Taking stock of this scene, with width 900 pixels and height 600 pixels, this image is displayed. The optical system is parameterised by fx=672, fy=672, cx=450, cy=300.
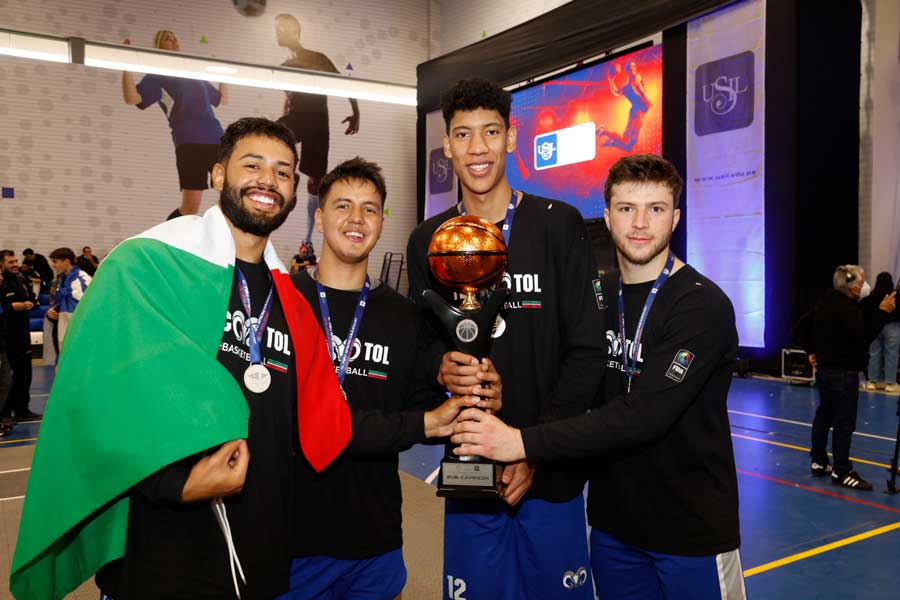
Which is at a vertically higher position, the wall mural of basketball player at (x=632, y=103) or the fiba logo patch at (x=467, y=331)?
the wall mural of basketball player at (x=632, y=103)

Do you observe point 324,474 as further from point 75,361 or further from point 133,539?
point 75,361

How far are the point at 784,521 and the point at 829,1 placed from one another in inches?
333

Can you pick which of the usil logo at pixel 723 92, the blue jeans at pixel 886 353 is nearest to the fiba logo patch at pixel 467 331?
the blue jeans at pixel 886 353

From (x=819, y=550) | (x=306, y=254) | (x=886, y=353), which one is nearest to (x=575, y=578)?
(x=819, y=550)

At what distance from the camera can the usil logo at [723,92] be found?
1035 centimetres

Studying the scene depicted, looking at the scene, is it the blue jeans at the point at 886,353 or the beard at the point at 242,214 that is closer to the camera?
the beard at the point at 242,214

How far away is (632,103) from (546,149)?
223 cm

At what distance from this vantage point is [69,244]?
47.9 feet

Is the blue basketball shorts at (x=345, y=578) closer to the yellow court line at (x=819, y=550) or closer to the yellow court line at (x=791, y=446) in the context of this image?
the yellow court line at (x=819, y=550)

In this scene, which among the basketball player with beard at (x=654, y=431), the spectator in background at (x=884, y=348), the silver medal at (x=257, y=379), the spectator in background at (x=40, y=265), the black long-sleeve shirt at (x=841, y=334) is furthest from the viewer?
the spectator in background at (x=40, y=265)

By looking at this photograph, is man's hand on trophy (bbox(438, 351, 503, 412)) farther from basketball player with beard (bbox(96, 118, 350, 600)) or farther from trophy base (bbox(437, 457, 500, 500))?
basketball player with beard (bbox(96, 118, 350, 600))

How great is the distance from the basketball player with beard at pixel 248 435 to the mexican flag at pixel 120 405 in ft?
0.08

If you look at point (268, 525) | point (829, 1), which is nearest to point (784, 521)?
point (268, 525)

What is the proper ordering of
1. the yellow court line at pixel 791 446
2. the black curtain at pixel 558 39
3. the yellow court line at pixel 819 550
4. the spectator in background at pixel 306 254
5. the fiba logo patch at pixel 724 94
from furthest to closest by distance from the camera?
the spectator in background at pixel 306 254 < the black curtain at pixel 558 39 < the fiba logo patch at pixel 724 94 < the yellow court line at pixel 791 446 < the yellow court line at pixel 819 550
